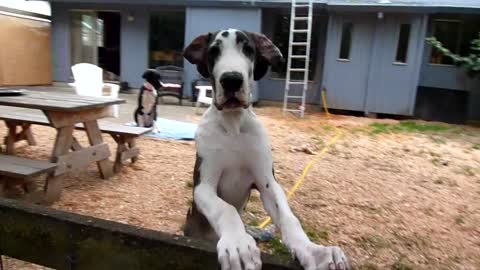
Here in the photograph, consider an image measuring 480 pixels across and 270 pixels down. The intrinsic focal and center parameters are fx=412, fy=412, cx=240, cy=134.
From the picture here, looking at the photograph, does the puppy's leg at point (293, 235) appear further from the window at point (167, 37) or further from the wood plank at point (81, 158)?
the window at point (167, 37)

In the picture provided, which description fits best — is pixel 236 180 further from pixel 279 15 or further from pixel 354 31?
pixel 279 15

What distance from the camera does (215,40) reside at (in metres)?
1.72

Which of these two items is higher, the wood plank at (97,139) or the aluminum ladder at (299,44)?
the aluminum ladder at (299,44)

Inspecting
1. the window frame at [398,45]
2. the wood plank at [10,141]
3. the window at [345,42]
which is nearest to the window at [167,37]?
the window at [345,42]

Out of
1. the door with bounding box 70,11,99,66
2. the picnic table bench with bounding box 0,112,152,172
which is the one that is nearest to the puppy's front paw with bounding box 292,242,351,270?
the picnic table bench with bounding box 0,112,152,172

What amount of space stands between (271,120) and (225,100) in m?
7.46

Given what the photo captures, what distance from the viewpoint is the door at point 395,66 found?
10.1 m

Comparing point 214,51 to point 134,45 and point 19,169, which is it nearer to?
point 19,169

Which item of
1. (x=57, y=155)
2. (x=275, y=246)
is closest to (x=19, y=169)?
(x=57, y=155)

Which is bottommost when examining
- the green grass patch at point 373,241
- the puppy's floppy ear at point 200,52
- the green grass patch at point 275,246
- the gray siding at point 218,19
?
the green grass patch at point 373,241

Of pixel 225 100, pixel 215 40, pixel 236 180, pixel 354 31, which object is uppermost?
pixel 354 31

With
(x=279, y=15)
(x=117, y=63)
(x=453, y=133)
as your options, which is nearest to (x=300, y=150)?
(x=453, y=133)

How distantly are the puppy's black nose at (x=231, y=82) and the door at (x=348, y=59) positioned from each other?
9.45m

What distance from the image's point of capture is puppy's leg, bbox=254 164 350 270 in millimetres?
1133
